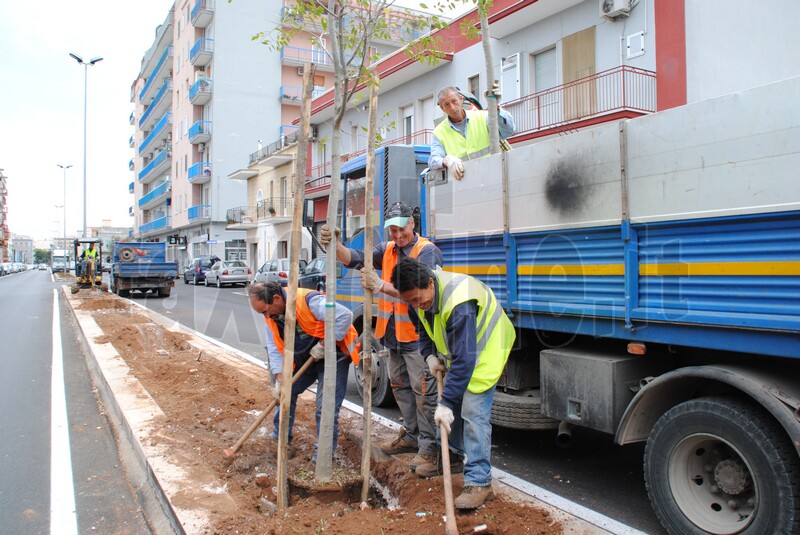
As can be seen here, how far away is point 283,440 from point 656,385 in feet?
7.35

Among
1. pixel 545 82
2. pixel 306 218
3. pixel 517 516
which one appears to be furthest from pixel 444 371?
pixel 545 82

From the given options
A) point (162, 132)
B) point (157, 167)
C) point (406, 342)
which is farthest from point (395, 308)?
point (157, 167)

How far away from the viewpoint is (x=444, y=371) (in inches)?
153

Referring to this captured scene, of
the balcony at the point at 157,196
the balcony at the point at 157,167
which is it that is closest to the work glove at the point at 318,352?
the balcony at the point at 157,196

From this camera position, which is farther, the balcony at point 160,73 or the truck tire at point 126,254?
the balcony at point 160,73

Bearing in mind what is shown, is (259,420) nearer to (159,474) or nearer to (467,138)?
(159,474)

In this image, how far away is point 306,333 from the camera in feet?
15.2

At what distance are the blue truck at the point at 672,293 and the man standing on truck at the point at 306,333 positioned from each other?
1.21 metres

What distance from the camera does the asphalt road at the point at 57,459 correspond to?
3.88 metres

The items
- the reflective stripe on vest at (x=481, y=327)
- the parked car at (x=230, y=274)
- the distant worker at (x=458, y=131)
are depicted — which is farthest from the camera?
the parked car at (x=230, y=274)

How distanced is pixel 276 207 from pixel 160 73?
31.7 metres

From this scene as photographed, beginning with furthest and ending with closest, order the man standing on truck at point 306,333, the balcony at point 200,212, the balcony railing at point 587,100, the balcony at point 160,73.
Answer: the balcony at point 160,73 < the balcony at point 200,212 < the balcony railing at point 587,100 < the man standing on truck at point 306,333

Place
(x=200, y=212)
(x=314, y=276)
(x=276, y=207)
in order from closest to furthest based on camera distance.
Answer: (x=314, y=276)
(x=276, y=207)
(x=200, y=212)

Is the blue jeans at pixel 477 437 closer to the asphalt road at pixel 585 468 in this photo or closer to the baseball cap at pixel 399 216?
the asphalt road at pixel 585 468
